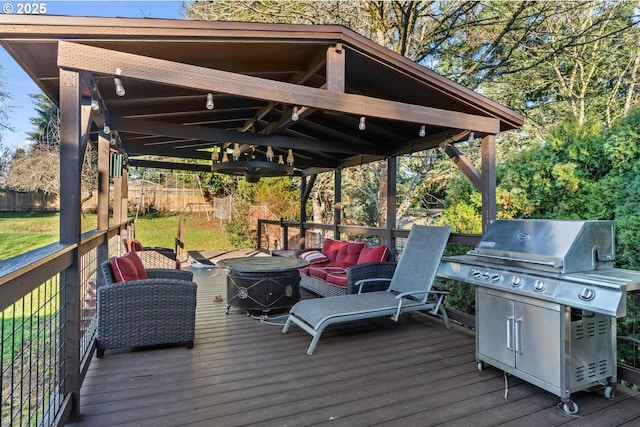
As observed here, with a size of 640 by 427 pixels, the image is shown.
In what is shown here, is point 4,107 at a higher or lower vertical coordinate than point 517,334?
higher

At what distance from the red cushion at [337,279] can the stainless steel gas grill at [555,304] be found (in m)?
2.34

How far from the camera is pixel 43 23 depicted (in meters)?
2.67

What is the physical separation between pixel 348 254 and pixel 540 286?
3.91 metres

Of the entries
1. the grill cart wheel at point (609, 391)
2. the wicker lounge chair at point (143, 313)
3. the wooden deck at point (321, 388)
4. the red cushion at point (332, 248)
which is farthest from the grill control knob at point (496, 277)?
the red cushion at point (332, 248)

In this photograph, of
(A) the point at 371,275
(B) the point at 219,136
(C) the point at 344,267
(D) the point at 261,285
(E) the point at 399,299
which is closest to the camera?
(E) the point at 399,299

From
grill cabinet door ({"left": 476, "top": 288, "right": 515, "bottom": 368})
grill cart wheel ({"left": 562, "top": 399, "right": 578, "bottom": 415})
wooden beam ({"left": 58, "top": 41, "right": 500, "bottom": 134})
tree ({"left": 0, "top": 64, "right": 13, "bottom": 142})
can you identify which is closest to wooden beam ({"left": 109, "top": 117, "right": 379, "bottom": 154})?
wooden beam ({"left": 58, "top": 41, "right": 500, "bottom": 134})

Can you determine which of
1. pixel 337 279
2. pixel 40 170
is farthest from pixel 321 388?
pixel 40 170

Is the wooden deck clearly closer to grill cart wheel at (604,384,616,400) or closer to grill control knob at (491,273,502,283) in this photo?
grill cart wheel at (604,384,616,400)

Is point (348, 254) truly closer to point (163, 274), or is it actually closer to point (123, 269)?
point (163, 274)

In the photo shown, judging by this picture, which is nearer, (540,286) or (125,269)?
(540,286)

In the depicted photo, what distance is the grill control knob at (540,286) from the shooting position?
2755mm

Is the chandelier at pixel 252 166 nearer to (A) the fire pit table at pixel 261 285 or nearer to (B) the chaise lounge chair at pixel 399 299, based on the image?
(A) the fire pit table at pixel 261 285

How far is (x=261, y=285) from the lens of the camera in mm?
4961

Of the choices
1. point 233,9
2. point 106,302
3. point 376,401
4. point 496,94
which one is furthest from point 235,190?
point 376,401
